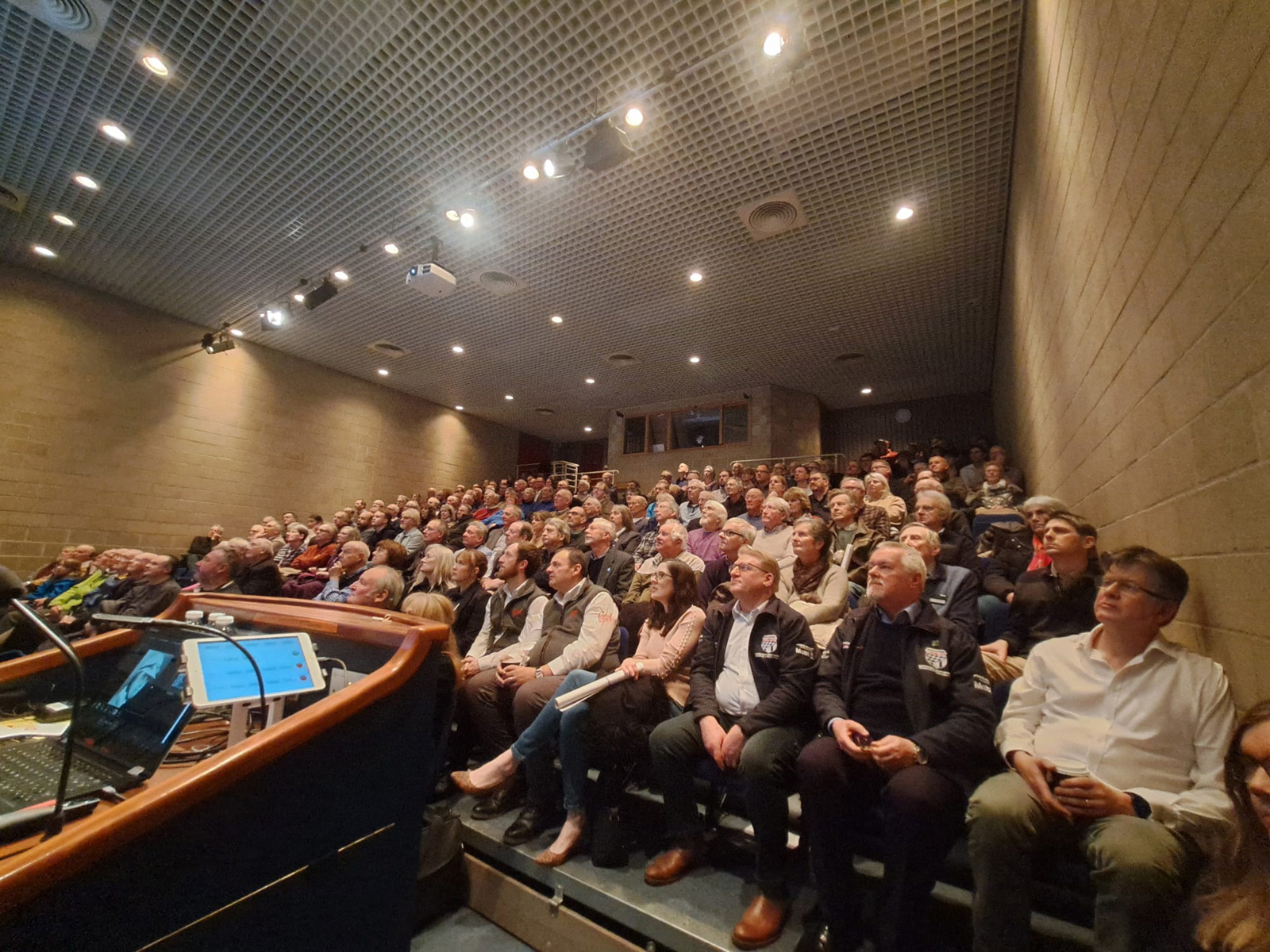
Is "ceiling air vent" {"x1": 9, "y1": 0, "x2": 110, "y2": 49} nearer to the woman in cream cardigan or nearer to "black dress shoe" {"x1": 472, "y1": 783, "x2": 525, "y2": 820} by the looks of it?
"black dress shoe" {"x1": 472, "y1": 783, "x2": 525, "y2": 820}

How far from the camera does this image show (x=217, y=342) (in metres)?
6.62

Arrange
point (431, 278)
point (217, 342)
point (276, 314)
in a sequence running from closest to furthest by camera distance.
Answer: point (431, 278), point (276, 314), point (217, 342)

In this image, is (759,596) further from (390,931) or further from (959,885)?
(390,931)

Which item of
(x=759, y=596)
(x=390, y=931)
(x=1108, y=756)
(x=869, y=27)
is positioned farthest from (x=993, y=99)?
(x=390, y=931)

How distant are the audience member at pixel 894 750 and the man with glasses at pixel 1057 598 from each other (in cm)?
47

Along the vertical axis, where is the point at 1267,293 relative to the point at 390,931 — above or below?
above

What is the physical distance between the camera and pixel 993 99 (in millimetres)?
3119

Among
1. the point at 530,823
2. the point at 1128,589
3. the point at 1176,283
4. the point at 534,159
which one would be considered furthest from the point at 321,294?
the point at 1128,589

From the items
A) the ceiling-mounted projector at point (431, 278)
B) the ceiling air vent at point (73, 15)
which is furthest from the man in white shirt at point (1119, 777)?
the ceiling air vent at point (73, 15)

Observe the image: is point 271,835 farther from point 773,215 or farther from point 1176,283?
point 773,215

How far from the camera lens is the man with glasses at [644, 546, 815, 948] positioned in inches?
58.7

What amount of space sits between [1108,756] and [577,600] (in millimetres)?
1945

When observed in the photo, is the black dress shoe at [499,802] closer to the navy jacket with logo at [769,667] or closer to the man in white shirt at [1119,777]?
the navy jacket with logo at [769,667]

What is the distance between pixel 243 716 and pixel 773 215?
460 cm
